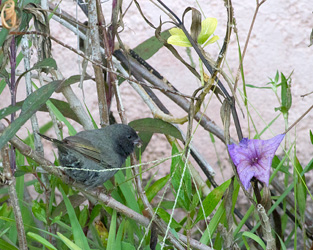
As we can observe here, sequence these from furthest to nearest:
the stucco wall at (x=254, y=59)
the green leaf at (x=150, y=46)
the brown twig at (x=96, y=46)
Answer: the stucco wall at (x=254, y=59), the green leaf at (x=150, y=46), the brown twig at (x=96, y=46)

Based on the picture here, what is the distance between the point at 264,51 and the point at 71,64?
2.04ft

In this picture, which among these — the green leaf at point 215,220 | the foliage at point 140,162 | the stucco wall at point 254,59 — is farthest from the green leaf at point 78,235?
the stucco wall at point 254,59

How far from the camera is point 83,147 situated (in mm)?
1355

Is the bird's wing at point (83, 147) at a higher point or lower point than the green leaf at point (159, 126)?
lower

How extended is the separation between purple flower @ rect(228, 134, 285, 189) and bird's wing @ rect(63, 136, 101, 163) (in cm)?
52

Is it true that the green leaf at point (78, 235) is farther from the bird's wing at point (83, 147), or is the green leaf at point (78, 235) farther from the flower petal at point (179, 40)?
the flower petal at point (179, 40)

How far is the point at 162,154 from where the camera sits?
5.68 feet

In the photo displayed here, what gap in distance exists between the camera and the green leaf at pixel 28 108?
0.85m

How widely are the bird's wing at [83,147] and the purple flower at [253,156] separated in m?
0.52

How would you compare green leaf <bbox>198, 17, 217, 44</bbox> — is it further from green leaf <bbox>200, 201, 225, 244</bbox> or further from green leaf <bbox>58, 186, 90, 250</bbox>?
green leaf <bbox>58, 186, 90, 250</bbox>

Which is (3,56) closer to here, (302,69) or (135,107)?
(135,107)

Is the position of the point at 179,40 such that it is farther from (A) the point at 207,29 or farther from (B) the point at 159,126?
(B) the point at 159,126

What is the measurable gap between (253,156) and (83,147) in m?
0.57

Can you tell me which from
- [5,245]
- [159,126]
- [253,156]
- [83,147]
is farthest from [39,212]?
[253,156]
